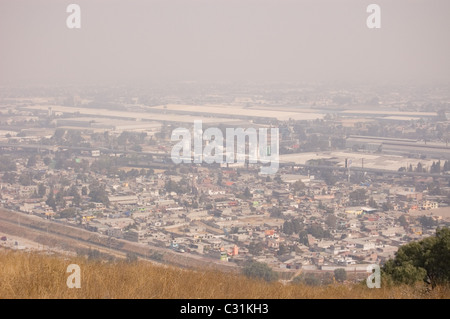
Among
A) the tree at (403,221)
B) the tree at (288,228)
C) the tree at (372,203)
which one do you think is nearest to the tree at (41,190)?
the tree at (288,228)

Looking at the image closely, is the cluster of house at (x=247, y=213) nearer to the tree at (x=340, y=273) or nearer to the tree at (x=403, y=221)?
the tree at (x=403, y=221)

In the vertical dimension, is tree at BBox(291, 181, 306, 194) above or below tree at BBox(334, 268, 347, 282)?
below

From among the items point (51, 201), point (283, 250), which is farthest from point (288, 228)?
point (51, 201)

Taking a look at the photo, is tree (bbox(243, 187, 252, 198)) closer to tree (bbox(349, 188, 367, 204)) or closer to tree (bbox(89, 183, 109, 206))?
tree (bbox(349, 188, 367, 204))

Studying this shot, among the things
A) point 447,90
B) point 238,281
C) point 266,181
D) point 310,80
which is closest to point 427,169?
point 266,181

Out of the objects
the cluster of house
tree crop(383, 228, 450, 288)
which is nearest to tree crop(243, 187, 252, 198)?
the cluster of house

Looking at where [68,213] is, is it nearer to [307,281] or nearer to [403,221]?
[403,221]

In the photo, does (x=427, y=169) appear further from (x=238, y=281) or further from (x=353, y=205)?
(x=238, y=281)
